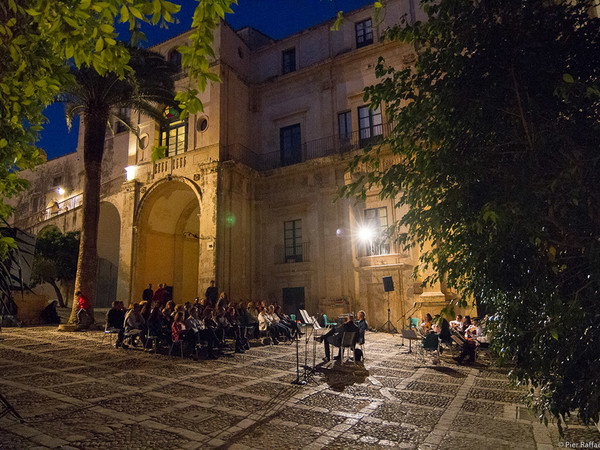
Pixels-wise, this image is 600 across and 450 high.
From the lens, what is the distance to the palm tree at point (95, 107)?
46.9 ft

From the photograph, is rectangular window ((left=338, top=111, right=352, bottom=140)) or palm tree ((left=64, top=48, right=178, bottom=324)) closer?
palm tree ((left=64, top=48, right=178, bottom=324))

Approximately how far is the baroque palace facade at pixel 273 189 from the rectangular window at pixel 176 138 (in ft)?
0.32

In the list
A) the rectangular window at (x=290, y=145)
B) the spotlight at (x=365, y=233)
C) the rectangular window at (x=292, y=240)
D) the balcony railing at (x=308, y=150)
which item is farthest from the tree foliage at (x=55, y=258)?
the spotlight at (x=365, y=233)

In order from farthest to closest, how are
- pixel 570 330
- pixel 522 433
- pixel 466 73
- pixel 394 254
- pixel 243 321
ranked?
1. pixel 394 254
2. pixel 243 321
3. pixel 522 433
4. pixel 466 73
5. pixel 570 330

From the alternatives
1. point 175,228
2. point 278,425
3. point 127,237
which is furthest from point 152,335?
point 175,228

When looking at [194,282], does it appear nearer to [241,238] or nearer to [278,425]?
[241,238]

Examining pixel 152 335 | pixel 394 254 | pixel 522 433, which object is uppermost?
pixel 394 254

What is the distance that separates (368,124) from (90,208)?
13.2m

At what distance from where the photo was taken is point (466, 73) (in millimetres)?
3539

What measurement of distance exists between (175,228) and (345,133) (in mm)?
11125

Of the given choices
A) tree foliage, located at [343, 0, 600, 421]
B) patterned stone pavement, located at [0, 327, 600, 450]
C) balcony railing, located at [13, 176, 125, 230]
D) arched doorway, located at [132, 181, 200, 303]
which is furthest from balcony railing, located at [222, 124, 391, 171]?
tree foliage, located at [343, 0, 600, 421]

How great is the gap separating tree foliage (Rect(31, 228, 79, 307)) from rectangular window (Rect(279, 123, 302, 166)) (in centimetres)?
1345

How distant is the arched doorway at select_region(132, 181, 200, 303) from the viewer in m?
19.6

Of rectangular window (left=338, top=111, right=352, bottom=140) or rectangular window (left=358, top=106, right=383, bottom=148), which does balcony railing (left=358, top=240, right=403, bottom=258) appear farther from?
rectangular window (left=338, top=111, right=352, bottom=140)
